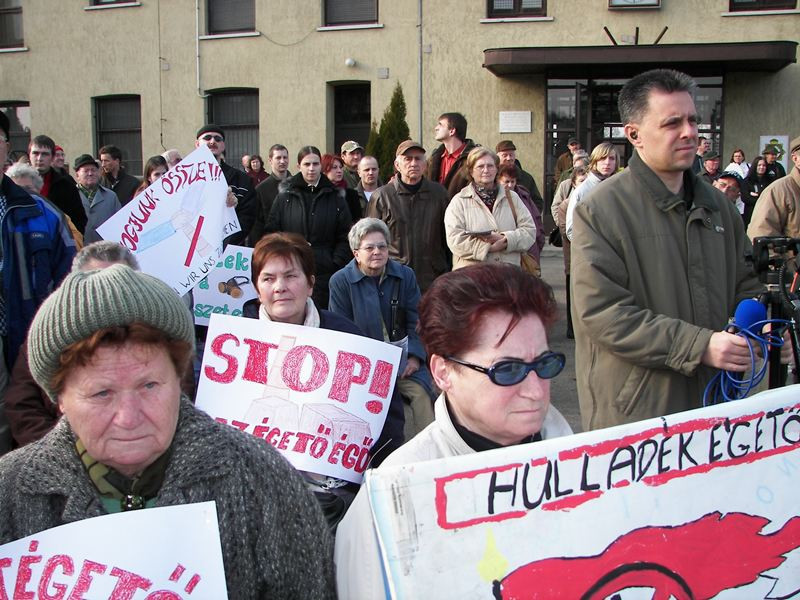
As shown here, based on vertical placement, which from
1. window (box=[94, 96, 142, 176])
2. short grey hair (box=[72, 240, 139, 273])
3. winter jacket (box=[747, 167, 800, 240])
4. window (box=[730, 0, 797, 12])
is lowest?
short grey hair (box=[72, 240, 139, 273])

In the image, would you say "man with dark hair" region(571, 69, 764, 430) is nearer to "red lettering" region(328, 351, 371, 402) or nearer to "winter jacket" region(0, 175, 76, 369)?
"red lettering" region(328, 351, 371, 402)

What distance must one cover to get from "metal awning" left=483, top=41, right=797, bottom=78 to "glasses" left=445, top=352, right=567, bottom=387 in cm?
1555

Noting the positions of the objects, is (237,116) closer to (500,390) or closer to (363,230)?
(363,230)

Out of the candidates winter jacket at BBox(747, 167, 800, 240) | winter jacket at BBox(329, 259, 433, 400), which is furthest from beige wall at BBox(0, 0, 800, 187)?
winter jacket at BBox(329, 259, 433, 400)

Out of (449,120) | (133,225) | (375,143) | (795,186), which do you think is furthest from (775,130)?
(133,225)

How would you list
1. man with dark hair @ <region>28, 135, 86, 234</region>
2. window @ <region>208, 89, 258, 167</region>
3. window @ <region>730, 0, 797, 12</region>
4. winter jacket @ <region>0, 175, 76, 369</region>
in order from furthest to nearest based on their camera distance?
1. window @ <region>208, 89, 258, 167</region>
2. window @ <region>730, 0, 797, 12</region>
3. man with dark hair @ <region>28, 135, 86, 234</region>
4. winter jacket @ <region>0, 175, 76, 369</region>

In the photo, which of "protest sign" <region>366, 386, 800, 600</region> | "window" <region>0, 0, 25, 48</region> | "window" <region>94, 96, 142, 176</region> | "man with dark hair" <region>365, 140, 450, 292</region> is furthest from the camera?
"window" <region>0, 0, 25, 48</region>

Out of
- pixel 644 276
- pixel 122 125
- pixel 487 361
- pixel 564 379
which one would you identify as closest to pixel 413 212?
pixel 564 379

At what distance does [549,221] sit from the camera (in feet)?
61.2

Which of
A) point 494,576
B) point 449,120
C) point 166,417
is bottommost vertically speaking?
point 494,576

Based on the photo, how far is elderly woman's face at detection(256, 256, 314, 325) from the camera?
3932 millimetres

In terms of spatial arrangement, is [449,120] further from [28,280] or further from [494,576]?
[494,576]

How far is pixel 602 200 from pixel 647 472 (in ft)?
4.88

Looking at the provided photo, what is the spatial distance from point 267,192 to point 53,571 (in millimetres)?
6956
